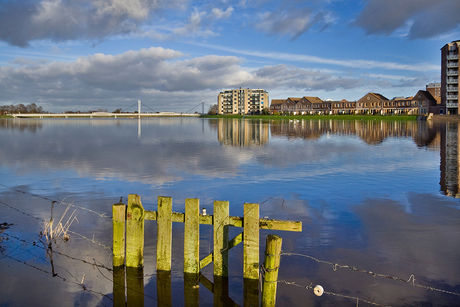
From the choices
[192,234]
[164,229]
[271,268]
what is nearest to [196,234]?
[192,234]

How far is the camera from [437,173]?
2050 cm

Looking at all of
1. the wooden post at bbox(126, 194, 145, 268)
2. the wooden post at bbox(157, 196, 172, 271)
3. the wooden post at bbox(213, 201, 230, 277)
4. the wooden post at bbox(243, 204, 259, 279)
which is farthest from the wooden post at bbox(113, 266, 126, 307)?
the wooden post at bbox(243, 204, 259, 279)

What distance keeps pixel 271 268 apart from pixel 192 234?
1789 mm

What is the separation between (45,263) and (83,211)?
4.15 metres

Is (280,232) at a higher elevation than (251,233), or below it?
below

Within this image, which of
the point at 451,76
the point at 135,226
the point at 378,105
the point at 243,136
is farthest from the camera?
the point at 378,105

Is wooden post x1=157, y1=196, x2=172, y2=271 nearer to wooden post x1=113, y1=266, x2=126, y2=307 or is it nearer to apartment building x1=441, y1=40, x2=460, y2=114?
wooden post x1=113, y1=266, x2=126, y2=307

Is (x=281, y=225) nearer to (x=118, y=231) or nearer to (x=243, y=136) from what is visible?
(x=118, y=231)

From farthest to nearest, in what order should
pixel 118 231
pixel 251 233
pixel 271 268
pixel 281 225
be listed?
1. pixel 118 231
2. pixel 251 233
3. pixel 281 225
4. pixel 271 268

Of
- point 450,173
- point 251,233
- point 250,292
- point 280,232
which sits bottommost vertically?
point 250,292

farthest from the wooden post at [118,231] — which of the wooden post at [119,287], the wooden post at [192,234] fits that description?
the wooden post at [192,234]

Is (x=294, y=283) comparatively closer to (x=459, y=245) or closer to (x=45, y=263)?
(x=459, y=245)

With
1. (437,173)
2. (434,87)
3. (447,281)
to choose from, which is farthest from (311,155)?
(434,87)

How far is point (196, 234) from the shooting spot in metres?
7.33
